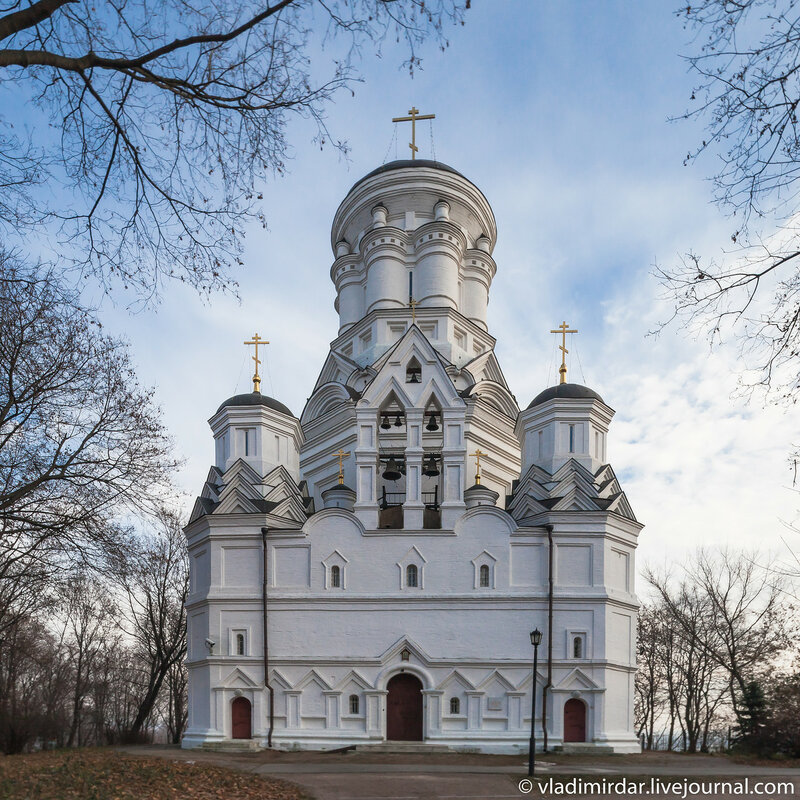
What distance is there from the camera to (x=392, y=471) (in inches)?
1058

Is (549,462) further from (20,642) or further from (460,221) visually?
(20,642)

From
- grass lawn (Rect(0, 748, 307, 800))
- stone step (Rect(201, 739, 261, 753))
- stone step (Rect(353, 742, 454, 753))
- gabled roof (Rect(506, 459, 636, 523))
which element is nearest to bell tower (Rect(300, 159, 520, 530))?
gabled roof (Rect(506, 459, 636, 523))

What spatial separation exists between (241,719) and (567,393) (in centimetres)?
1430

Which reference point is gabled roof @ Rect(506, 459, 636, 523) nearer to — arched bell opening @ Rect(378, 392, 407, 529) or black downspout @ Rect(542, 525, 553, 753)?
black downspout @ Rect(542, 525, 553, 753)

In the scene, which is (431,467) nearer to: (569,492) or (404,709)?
(569,492)

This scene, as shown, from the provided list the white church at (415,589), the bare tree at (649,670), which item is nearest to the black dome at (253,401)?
the white church at (415,589)

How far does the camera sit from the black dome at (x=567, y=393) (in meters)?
26.4

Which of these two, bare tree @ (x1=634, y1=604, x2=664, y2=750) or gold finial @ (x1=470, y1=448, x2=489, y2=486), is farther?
bare tree @ (x1=634, y1=604, x2=664, y2=750)

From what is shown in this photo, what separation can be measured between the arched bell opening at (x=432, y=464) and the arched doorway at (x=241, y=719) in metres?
7.47

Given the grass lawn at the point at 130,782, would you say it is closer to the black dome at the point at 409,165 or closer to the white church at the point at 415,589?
the white church at the point at 415,589

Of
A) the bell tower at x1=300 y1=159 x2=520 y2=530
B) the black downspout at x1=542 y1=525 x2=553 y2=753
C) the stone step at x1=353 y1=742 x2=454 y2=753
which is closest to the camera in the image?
the stone step at x1=353 y1=742 x2=454 y2=753

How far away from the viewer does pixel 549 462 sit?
1030 inches

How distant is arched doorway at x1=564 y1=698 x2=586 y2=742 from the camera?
22875 millimetres

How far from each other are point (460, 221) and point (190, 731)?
903 inches
